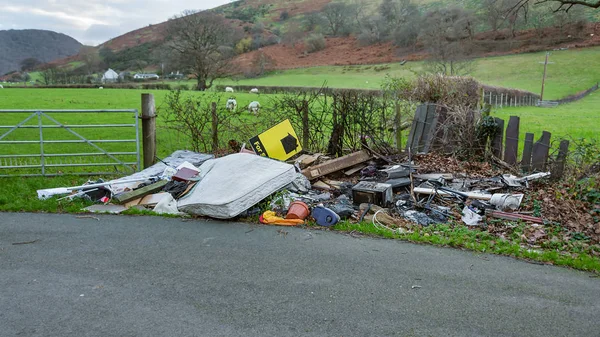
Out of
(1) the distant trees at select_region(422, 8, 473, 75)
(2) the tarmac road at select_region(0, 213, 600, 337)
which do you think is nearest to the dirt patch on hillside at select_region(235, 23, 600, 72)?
(1) the distant trees at select_region(422, 8, 473, 75)

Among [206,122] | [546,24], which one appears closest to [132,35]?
[546,24]

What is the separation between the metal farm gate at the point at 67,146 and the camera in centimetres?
1109

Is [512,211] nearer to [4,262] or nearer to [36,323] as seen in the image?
[36,323]

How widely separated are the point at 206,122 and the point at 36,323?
28.6 ft

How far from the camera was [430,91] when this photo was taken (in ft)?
48.2

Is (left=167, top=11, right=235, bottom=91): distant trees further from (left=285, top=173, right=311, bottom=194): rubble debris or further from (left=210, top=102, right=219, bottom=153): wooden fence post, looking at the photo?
(left=285, top=173, right=311, bottom=194): rubble debris

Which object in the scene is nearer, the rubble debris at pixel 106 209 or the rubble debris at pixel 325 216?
the rubble debris at pixel 325 216

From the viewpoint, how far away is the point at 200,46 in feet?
250

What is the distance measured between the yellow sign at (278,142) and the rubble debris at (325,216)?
354cm

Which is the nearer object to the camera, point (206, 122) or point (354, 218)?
point (354, 218)

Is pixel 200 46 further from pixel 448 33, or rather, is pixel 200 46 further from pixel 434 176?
pixel 434 176

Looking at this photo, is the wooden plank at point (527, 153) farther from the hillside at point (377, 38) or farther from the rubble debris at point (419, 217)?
the hillside at point (377, 38)

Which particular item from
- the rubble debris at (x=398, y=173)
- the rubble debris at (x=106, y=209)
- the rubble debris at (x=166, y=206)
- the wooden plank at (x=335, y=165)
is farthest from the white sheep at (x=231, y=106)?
the rubble debris at (x=398, y=173)

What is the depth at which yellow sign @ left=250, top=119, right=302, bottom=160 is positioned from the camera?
11.0 metres
